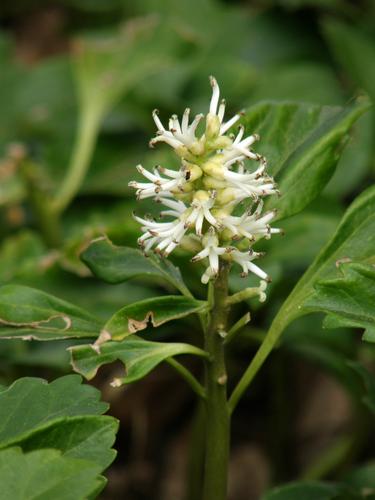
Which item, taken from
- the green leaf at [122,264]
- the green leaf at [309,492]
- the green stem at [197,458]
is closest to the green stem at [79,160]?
the green stem at [197,458]

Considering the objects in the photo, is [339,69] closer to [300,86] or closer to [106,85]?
[300,86]

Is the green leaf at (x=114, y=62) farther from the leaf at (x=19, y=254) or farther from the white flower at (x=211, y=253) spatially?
the white flower at (x=211, y=253)

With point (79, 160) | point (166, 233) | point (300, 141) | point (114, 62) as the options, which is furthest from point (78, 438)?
point (114, 62)

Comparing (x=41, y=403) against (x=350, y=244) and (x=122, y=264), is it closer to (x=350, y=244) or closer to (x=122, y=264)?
(x=122, y=264)

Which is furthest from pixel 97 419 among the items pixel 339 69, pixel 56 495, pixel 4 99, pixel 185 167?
pixel 339 69

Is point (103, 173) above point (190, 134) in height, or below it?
below

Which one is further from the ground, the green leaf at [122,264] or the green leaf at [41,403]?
the green leaf at [122,264]
